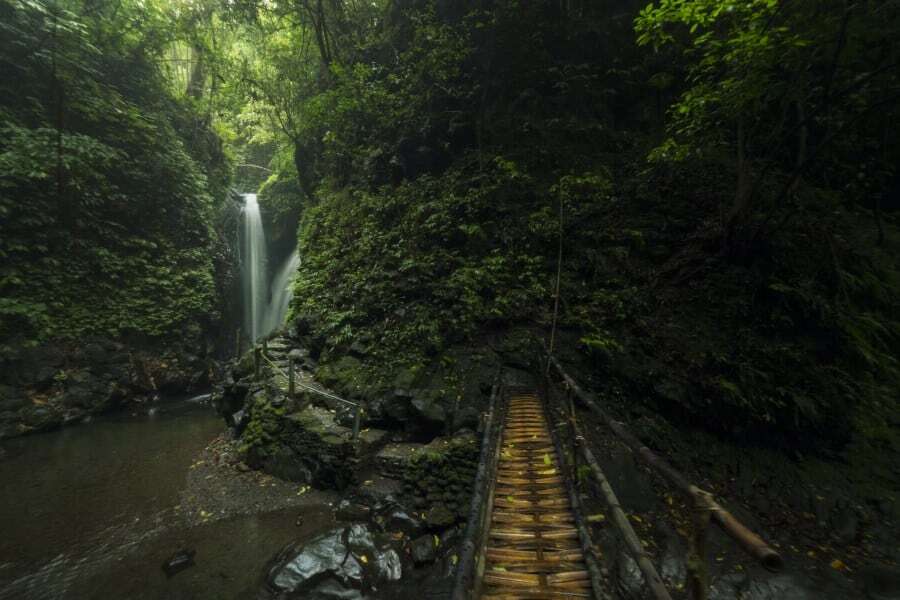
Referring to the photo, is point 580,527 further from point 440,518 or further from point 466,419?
point 466,419

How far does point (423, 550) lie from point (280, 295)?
60.5ft

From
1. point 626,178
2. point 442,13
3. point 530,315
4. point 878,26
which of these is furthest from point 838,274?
point 442,13

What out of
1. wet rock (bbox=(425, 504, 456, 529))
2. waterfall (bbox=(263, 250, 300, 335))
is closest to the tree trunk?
wet rock (bbox=(425, 504, 456, 529))

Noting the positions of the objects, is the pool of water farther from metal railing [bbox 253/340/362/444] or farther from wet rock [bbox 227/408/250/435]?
metal railing [bbox 253/340/362/444]

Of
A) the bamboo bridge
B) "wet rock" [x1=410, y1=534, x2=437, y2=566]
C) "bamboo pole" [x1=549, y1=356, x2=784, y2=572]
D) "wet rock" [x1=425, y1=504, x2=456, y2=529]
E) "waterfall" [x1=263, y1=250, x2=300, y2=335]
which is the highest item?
"waterfall" [x1=263, y1=250, x2=300, y2=335]

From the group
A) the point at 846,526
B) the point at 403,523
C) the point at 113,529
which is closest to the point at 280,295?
the point at 113,529

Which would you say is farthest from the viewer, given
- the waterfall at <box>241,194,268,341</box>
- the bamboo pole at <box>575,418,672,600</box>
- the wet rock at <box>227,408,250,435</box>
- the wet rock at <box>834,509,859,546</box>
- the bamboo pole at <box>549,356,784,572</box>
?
the waterfall at <box>241,194,268,341</box>

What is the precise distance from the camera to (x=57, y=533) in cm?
618

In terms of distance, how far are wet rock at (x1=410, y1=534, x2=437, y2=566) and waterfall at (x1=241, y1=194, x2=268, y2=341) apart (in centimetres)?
1778

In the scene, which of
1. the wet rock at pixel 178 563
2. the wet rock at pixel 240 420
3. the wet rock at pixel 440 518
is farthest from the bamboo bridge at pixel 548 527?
the wet rock at pixel 240 420

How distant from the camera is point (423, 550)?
18.6ft

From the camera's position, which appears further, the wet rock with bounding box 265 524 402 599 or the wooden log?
the wet rock with bounding box 265 524 402 599

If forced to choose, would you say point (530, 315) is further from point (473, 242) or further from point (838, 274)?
point (838, 274)

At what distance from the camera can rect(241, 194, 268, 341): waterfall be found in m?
20.8
